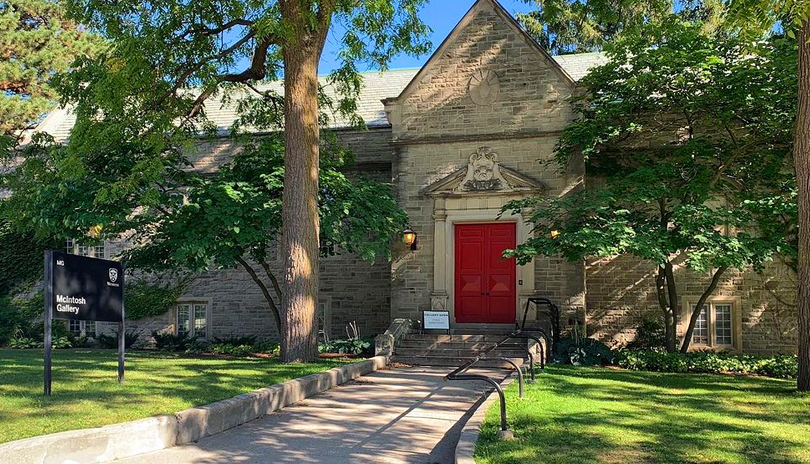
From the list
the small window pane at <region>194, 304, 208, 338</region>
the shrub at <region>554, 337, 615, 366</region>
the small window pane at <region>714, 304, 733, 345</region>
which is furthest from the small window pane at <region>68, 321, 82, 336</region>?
the small window pane at <region>714, 304, 733, 345</region>

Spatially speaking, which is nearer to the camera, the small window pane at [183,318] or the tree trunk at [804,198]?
the tree trunk at [804,198]

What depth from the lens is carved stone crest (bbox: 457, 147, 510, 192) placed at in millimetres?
16938

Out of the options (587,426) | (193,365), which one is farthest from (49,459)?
(193,365)

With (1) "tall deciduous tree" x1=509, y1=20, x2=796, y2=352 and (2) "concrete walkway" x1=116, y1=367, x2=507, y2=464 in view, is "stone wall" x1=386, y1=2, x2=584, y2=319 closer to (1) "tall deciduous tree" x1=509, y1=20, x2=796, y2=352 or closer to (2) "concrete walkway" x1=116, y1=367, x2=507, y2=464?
(1) "tall deciduous tree" x1=509, y1=20, x2=796, y2=352

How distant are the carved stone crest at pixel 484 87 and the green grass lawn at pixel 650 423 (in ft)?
24.8

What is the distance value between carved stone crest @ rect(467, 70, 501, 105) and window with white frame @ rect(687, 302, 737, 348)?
287 inches

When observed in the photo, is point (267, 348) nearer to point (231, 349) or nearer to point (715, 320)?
point (231, 349)

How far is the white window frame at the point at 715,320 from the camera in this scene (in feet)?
56.5

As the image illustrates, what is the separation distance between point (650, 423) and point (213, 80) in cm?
969

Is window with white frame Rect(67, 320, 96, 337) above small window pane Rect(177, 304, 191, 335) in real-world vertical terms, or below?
below

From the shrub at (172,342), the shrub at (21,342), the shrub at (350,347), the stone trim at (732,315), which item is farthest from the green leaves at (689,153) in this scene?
the shrub at (21,342)

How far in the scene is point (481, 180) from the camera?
17.0 meters

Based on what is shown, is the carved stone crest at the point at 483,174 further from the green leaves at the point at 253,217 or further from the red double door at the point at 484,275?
the green leaves at the point at 253,217

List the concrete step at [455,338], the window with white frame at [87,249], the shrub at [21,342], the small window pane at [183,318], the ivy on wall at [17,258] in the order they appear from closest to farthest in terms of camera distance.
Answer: the concrete step at [455,338]
the shrub at [21,342]
the small window pane at [183,318]
the ivy on wall at [17,258]
the window with white frame at [87,249]
